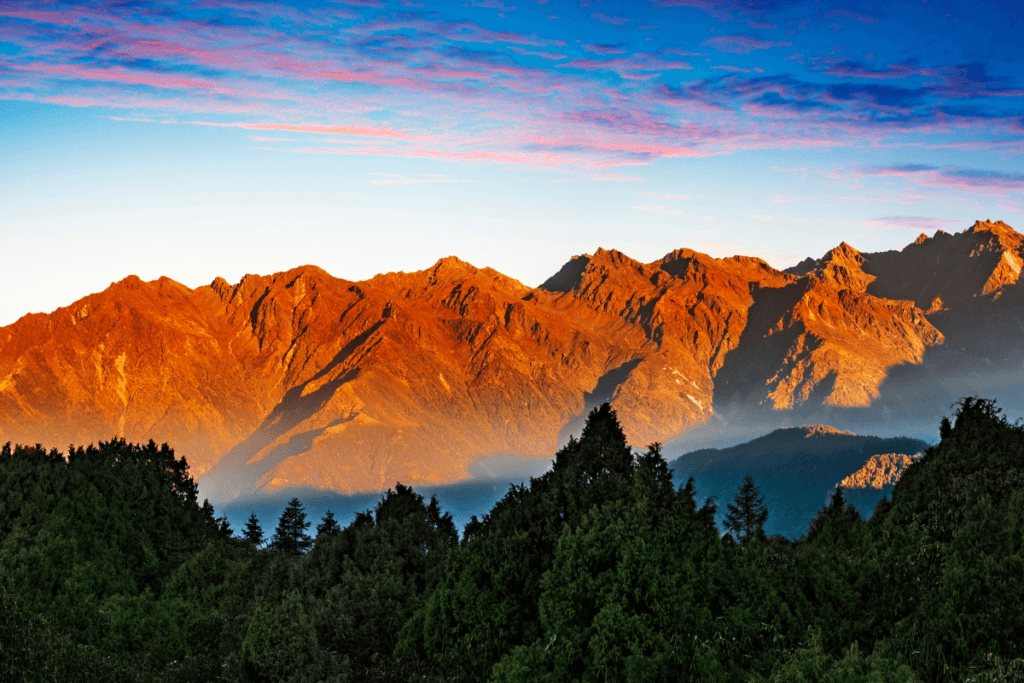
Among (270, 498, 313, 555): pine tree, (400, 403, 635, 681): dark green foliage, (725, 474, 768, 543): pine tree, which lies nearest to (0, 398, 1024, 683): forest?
(400, 403, 635, 681): dark green foliage

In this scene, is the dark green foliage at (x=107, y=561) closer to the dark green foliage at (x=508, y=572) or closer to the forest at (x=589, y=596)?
the forest at (x=589, y=596)

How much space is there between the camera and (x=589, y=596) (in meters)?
24.8

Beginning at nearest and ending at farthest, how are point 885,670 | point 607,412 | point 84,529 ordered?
point 885,670, point 607,412, point 84,529

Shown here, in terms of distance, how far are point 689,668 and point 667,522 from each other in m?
4.18

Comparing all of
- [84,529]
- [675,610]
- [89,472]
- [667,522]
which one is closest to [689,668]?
[675,610]

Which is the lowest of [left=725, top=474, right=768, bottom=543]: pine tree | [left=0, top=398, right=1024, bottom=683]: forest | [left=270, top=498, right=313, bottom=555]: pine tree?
[left=0, top=398, right=1024, bottom=683]: forest

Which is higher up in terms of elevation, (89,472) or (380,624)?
(89,472)

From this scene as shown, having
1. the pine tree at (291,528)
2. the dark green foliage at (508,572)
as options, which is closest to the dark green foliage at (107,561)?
the dark green foliage at (508,572)

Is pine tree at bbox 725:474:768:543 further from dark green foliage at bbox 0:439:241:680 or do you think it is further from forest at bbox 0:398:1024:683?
dark green foliage at bbox 0:439:241:680

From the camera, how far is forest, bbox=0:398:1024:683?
77.3ft

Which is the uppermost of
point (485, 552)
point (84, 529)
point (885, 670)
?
point (84, 529)

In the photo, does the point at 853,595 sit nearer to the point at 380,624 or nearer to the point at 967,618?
the point at 967,618

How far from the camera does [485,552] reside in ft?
95.4

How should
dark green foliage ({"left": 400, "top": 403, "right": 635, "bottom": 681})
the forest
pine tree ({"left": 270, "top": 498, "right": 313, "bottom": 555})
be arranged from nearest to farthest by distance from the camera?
the forest → dark green foliage ({"left": 400, "top": 403, "right": 635, "bottom": 681}) → pine tree ({"left": 270, "top": 498, "right": 313, "bottom": 555})
